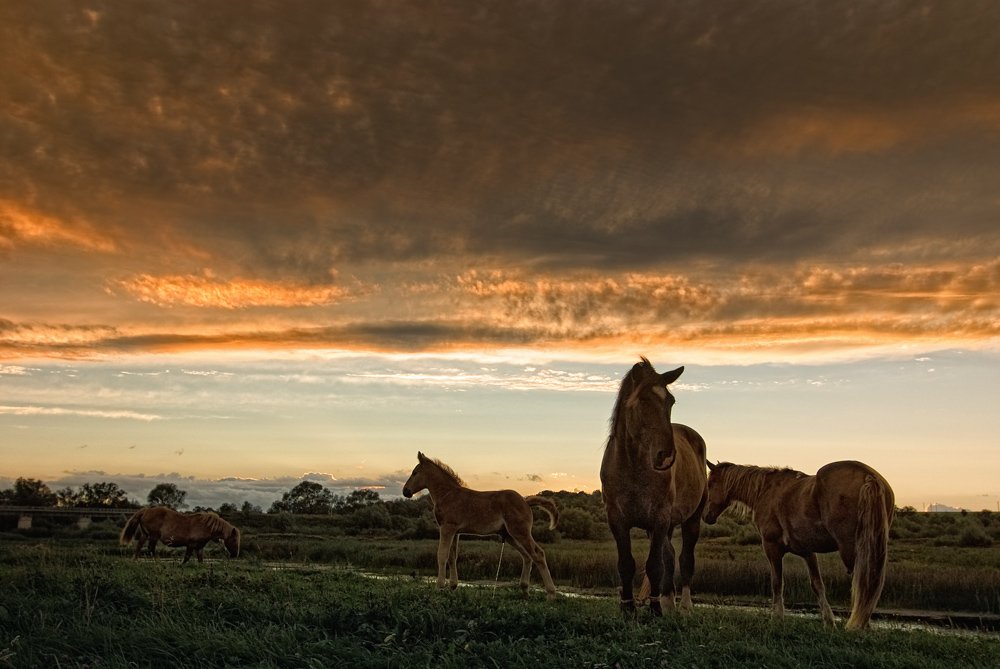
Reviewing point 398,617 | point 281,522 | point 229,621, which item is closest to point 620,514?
point 398,617

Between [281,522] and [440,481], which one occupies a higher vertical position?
[440,481]

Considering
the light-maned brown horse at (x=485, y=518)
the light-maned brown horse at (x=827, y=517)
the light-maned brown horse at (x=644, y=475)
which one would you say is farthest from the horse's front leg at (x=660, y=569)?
the light-maned brown horse at (x=485, y=518)

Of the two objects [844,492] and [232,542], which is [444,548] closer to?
[844,492]

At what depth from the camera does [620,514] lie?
1038 cm

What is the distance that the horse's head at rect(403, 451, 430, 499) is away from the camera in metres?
16.8

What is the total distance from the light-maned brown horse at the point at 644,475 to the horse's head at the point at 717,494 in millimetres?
4442

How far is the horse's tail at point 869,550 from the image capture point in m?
10.6

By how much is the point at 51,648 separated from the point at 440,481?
9.58 metres

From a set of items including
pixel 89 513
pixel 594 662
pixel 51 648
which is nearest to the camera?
pixel 594 662

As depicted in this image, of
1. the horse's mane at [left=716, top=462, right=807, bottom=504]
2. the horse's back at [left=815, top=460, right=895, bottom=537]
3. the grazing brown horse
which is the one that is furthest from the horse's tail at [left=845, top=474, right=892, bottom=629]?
the grazing brown horse

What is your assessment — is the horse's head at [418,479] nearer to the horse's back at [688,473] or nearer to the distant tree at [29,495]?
the horse's back at [688,473]

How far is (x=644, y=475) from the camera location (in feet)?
33.5

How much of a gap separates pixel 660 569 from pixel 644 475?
4.22 feet

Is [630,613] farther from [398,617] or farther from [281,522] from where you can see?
[281,522]
